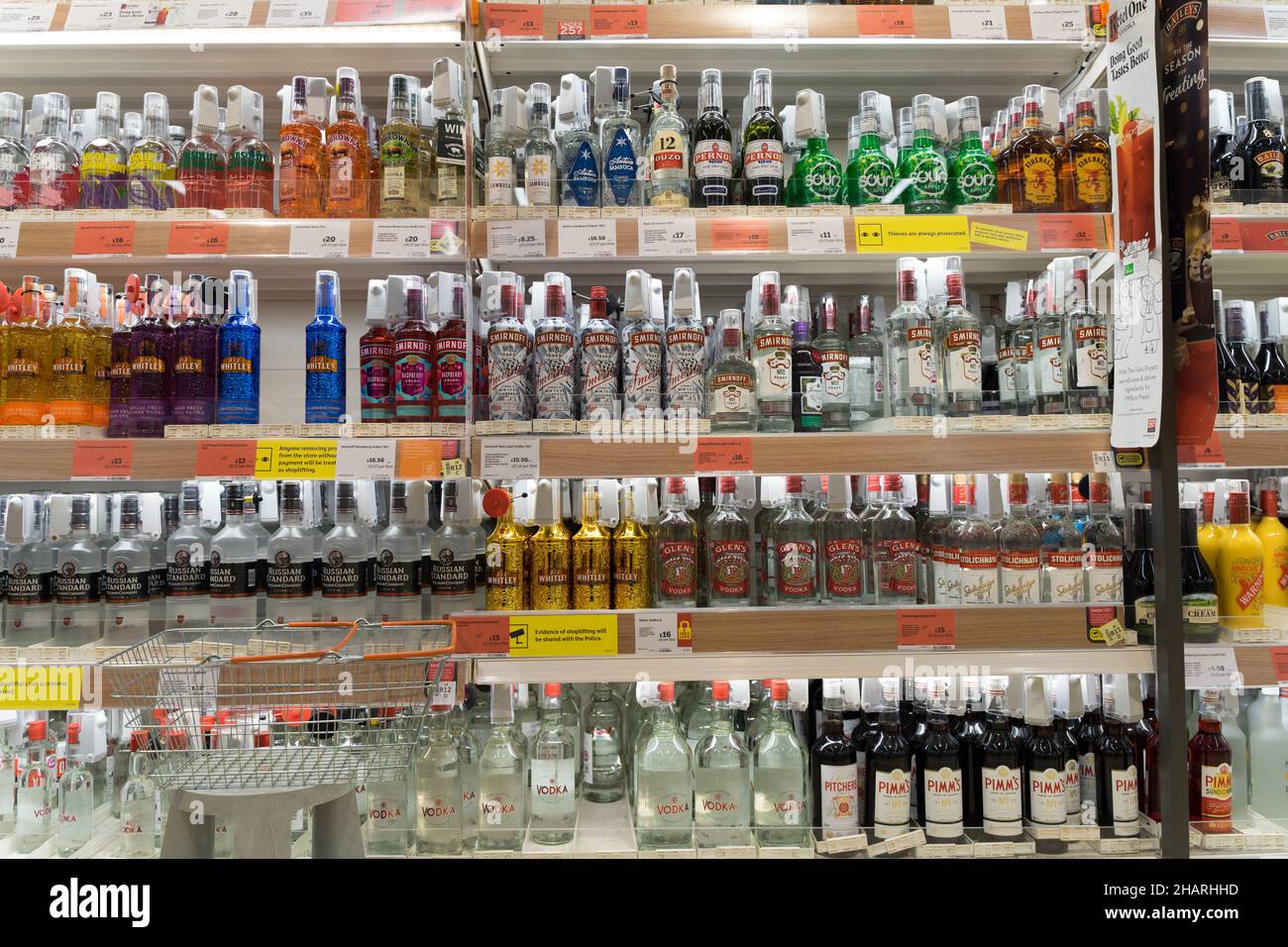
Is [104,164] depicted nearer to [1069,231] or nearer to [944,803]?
[1069,231]

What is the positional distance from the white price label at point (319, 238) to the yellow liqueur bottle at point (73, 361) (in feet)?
1.87

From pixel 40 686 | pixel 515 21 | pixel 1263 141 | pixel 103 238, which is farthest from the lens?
pixel 1263 141

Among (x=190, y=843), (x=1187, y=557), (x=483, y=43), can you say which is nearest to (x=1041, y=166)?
(x=1187, y=557)

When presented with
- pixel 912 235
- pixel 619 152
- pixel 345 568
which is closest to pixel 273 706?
pixel 345 568

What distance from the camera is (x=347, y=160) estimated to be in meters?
2.08

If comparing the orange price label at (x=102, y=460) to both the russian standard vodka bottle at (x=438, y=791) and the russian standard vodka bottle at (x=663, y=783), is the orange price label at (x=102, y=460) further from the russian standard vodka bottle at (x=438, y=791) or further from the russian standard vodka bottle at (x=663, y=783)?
the russian standard vodka bottle at (x=663, y=783)

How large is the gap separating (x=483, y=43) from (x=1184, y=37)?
1658 mm

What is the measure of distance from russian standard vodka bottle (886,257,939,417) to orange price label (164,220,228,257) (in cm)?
170

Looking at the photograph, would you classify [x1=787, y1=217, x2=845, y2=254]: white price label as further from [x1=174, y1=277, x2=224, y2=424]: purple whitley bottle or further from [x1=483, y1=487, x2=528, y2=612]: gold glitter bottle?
[x1=174, y1=277, x2=224, y2=424]: purple whitley bottle

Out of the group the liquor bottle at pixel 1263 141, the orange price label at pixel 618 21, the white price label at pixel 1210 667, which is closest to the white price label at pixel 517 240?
the orange price label at pixel 618 21

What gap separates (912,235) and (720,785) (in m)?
1.46
